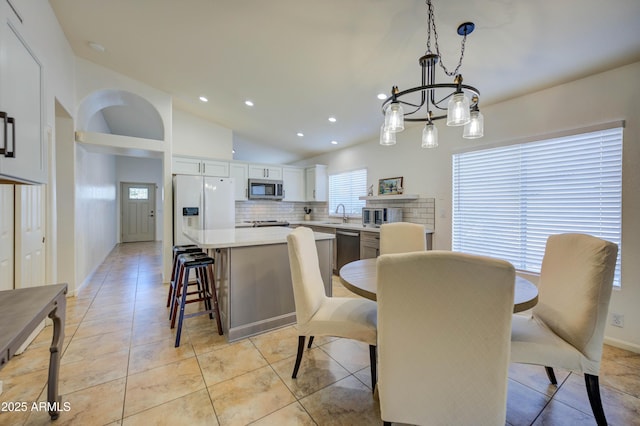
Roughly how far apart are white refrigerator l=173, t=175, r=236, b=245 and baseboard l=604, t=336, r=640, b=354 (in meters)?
4.76

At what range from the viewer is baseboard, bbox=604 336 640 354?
2141mm

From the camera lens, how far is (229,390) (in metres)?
1.71

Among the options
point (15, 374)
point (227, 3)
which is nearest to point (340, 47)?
point (227, 3)

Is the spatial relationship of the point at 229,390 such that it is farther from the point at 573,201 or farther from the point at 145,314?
the point at 573,201

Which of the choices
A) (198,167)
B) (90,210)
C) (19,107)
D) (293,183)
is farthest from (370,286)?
(90,210)

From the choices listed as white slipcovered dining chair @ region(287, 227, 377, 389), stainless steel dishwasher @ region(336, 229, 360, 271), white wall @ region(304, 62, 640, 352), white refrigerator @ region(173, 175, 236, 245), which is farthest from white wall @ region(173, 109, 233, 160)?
white slipcovered dining chair @ region(287, 227, 377, 389)

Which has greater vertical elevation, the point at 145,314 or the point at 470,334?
the point at 470,334

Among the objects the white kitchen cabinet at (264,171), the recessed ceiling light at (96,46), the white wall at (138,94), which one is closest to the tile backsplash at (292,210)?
the white kitchen cabinet at (264,171)

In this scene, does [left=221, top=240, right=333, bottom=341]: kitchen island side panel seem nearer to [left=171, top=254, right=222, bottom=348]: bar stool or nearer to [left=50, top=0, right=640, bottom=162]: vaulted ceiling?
[left=171, top=254, right=222, bottom=348]: bar stool

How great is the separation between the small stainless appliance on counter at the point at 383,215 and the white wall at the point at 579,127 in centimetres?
51

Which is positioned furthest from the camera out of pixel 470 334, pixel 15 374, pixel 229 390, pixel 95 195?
pixel 95 195

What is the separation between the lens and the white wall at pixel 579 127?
6.99ft

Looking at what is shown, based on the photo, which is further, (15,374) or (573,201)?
(573,201)

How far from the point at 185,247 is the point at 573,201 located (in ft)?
13.0
